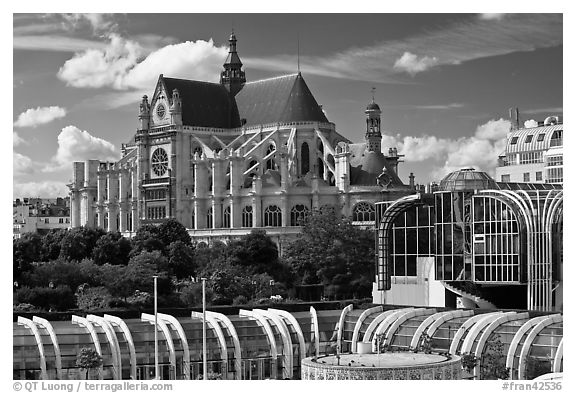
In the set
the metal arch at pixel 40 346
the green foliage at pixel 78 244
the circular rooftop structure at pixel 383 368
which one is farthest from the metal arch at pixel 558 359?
the green foliage at pixel 78 244

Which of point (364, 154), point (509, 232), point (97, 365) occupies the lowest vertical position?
point (97, 365)

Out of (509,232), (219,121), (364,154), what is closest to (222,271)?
(509,232)

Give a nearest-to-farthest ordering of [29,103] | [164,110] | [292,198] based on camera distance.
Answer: [29,103]
[292,198]
[164,110]

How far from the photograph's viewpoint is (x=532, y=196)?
70125mm

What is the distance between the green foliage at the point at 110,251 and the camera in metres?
101

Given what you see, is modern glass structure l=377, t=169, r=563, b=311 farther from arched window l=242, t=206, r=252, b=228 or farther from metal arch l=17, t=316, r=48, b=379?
arched window l=242, t=206, r=252, b=228

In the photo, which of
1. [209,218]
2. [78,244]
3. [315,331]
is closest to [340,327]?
[315,331]

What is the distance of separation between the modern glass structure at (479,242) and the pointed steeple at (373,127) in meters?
44.4

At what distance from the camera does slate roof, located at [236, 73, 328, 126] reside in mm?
126562

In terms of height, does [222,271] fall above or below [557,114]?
below

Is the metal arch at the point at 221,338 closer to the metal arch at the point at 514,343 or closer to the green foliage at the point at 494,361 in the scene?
the green foliage at the point at 494,361

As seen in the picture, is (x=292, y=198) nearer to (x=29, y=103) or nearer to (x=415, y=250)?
(x=29, y=103)

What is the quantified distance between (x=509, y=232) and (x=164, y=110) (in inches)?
2531

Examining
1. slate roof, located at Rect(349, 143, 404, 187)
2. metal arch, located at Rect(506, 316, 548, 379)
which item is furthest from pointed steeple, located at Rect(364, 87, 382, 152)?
metal arch, located at Rect(506, 316, 548, 379)
